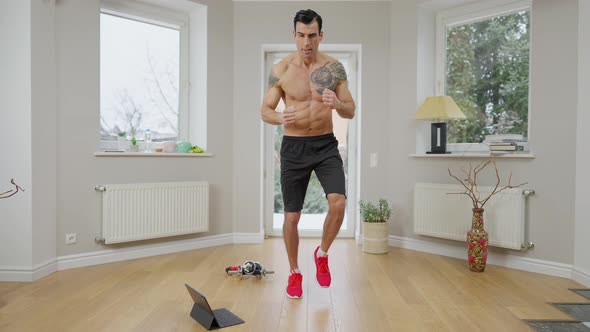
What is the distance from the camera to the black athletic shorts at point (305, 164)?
8.50ft

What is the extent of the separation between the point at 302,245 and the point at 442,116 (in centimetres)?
176

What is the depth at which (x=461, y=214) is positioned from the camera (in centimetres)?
360

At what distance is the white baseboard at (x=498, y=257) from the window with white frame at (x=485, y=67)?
0.93m

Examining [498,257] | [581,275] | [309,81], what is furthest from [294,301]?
[581,275]

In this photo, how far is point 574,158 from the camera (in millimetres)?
3033

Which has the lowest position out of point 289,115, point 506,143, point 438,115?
point 506,143

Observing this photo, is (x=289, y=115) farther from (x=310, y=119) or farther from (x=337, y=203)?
(x=337, y=203)

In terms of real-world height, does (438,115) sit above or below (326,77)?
below

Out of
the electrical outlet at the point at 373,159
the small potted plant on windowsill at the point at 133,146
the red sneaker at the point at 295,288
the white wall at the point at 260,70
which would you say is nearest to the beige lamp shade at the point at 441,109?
the white wall at the point at 260,70

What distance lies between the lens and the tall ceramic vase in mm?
3174

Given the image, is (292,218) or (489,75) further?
(489,75)

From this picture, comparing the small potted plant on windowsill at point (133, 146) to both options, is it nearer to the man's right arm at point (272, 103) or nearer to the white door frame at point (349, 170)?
the white door frame at point (349, 170)

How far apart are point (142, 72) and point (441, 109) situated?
8.97ft

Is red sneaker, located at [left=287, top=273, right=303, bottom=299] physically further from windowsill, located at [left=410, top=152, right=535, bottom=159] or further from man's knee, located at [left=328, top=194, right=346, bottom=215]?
windowsill, located at [left=410, top=152, right=535, bottom=159]
